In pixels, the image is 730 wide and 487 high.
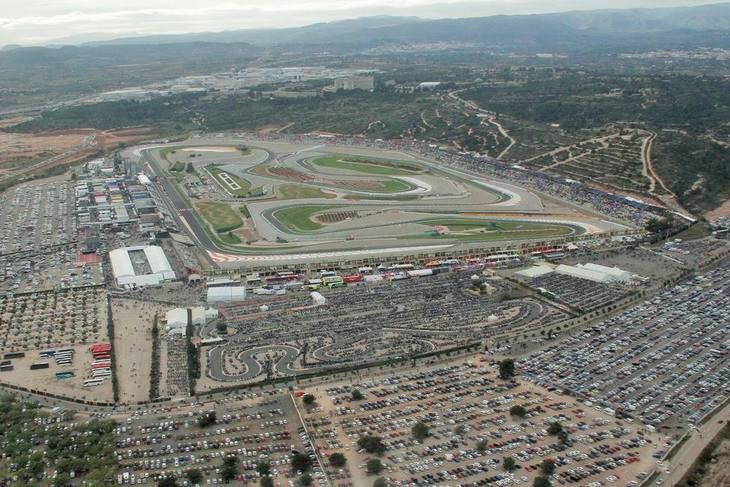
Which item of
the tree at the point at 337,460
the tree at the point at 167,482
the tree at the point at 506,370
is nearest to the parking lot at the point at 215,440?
the tree at the point at 167,482

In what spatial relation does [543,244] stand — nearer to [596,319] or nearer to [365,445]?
[596,319]

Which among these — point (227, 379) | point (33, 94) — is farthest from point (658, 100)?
point (33, 94)

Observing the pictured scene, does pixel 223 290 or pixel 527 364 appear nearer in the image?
pixel 527 364

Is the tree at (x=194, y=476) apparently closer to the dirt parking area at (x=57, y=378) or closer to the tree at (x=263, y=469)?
the tree at (x=263, y=469)

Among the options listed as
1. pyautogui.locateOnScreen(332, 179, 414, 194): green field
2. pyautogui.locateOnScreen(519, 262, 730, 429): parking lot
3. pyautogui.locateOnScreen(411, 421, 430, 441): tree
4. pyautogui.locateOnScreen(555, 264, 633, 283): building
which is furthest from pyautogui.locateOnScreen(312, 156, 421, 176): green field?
pyautogui.locateOnScreen(411, 421, 430, 441): tree

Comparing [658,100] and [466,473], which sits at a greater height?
[658,100]

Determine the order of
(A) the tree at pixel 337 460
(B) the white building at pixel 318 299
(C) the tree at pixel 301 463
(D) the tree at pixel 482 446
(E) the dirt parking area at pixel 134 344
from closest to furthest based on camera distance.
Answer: (C) the tree at pixel 301 463, (A) the tree at pixel 337 460, (D) the tree at pixel 482 446, (E) the dirt parking area at pixel 134 344, (B) the white building at pixel 318 299
